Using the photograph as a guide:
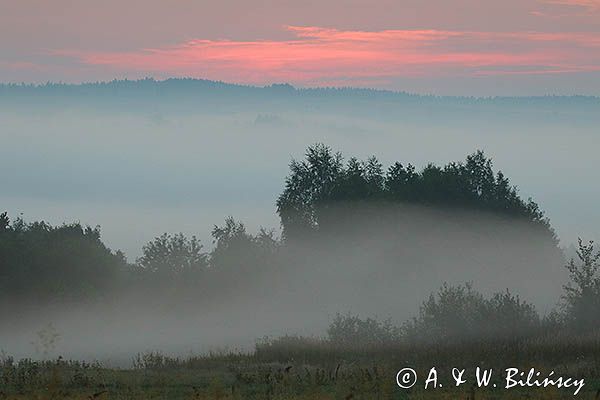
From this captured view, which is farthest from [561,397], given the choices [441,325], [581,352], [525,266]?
[525,266]

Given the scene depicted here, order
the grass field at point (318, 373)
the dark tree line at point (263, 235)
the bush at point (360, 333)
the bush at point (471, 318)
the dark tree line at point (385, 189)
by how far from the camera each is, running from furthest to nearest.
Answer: the dark tree line at point (385, 189)
the dark tree line at point (263, 235)
the bush at point (360, 333)
the bush at point (471, 318)
the grass field at point (318, 373)

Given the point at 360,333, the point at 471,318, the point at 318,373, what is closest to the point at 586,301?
the point at 471,318

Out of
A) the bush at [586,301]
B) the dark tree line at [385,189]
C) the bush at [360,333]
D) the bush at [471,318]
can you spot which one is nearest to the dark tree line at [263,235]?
the dark tree line at [385,189]

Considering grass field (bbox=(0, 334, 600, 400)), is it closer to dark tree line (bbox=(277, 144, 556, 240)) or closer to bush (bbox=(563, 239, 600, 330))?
bush (bbox=(563, 239, 600, 330))

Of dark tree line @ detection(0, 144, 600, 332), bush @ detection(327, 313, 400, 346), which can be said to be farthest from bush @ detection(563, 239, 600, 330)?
dark tree line @ detection(0, 144, 600, 332)

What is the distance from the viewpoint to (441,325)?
50.0m

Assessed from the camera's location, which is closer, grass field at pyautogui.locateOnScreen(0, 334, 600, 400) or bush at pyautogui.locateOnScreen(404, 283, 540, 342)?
grass field at pyautogui.locateOnScreen(0, 334, 600, 400)

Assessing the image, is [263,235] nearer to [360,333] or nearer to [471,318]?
[360,333]

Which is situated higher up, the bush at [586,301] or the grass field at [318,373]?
the bush at [586,301]

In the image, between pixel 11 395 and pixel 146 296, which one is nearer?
pixel 11 395

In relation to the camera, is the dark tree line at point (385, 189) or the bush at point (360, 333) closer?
the bush at point (360, 333)

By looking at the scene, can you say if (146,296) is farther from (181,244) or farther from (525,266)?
(525,266)

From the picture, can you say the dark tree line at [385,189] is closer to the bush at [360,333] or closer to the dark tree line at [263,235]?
the dark tree line at [263,235]

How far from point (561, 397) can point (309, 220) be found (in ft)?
213
